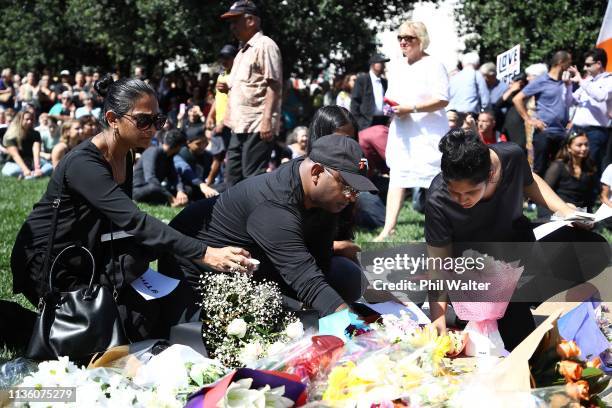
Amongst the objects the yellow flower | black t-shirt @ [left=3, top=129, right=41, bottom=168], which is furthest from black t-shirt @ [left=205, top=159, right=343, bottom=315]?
black t-shirt @ [left=3, top=129, right=41, bottom=168]

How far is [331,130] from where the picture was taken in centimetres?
505

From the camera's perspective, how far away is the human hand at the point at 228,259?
11.5 ft

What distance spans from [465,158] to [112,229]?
1706 mm

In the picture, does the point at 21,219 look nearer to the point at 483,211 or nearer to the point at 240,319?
the point at 240,319

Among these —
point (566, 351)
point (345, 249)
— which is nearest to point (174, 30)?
point (345, 249)

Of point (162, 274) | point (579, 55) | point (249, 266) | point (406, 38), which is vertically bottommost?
point (579, 55)

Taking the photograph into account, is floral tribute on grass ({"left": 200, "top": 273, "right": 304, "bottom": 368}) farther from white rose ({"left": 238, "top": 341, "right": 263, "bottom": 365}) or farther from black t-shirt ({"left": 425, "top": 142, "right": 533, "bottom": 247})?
black t-shirt ({"left": 425, "top": 142, "right": 533, "bottom": 247})

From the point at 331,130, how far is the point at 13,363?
255 centimetres

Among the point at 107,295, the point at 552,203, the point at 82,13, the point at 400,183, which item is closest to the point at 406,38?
the point at 400,183

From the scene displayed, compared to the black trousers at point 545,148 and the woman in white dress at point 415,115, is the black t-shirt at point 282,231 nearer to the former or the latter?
the woman in white dress at point 415,115

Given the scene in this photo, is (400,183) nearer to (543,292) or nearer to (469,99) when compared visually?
(543,292)

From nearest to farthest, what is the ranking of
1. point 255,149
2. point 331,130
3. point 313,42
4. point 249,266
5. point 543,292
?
point 249,266, point 543,292, point 331,130, point 255,149, point 313,42

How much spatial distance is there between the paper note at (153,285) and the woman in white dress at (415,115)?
3151 mm

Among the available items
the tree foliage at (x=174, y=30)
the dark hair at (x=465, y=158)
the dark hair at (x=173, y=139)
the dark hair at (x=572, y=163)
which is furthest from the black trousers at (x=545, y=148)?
the tree foliage at (x=174, y=30)
